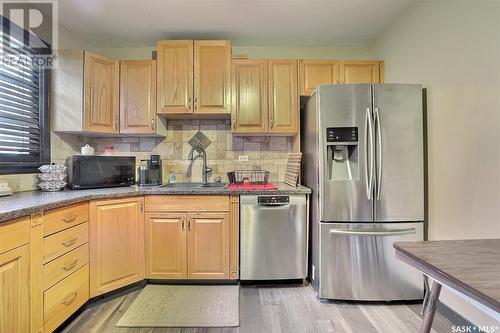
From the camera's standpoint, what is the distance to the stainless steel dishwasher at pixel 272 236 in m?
2.19

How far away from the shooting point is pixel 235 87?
252 cm

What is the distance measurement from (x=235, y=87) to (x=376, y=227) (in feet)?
5.97

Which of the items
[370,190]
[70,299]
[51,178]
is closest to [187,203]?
[70,299]

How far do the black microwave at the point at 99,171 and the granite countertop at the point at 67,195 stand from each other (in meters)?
0.11

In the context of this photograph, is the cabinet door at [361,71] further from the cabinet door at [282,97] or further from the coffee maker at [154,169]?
the coffee maker at [154,169]

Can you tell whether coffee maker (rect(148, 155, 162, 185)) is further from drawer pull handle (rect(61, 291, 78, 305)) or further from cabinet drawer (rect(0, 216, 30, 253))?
cabinet drawer (rect(0, 216, 30, 253))

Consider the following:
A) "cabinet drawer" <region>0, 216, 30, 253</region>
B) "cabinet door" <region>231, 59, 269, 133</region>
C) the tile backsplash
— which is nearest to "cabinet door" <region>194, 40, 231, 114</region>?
"cabinet door" <region>231, 59, 269, 133</region>

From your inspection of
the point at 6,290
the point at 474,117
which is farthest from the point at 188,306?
the point at 474,117

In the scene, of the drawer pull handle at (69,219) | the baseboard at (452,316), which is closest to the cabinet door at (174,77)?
the drawer pull handle at (69,219)

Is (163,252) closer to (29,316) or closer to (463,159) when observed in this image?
(29,316)

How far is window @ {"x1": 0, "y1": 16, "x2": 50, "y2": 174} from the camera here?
1.90 m

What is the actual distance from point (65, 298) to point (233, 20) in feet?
8.60

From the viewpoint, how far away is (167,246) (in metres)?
2.20

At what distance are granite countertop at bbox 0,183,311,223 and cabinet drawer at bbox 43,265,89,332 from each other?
53 centimetres
